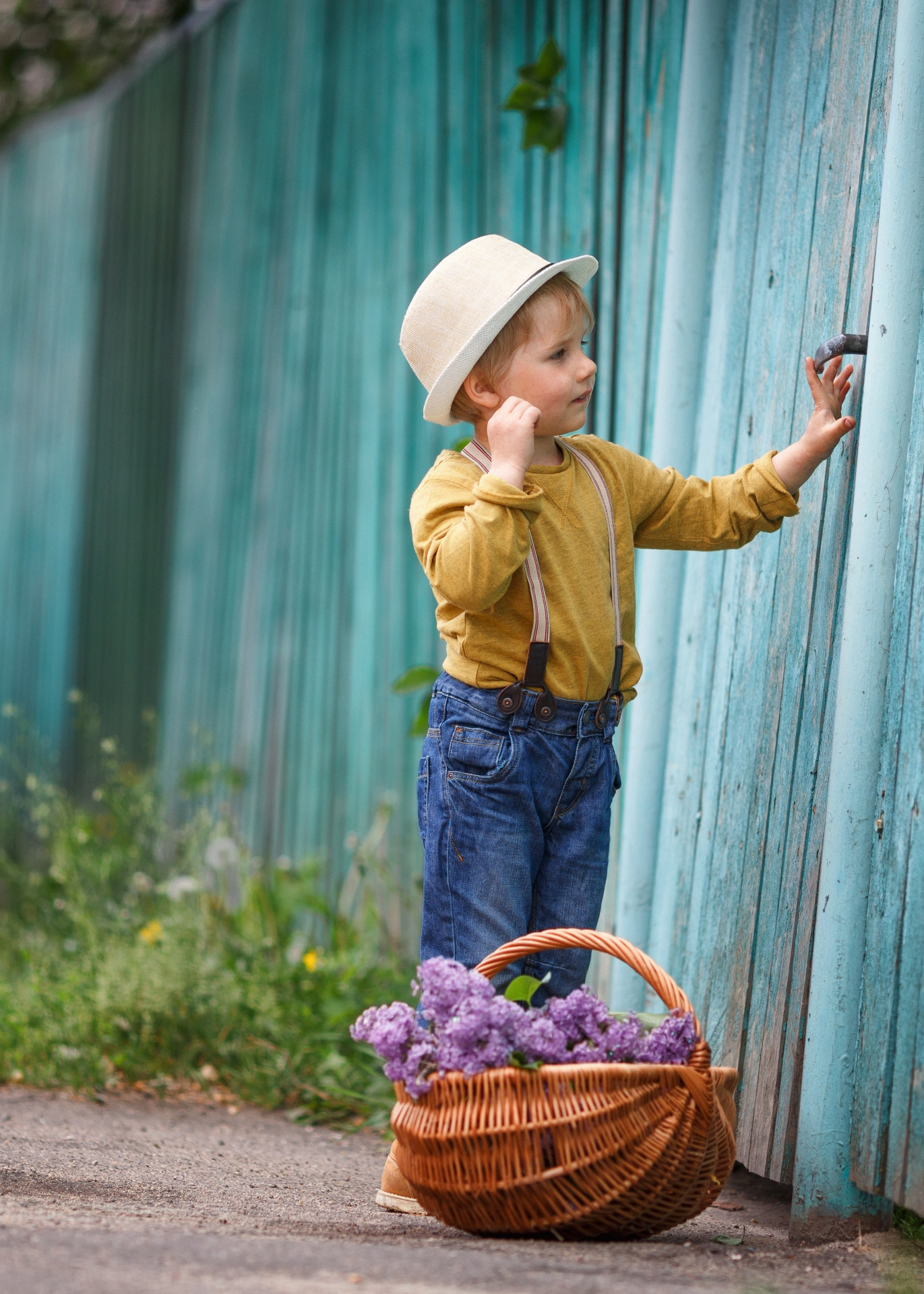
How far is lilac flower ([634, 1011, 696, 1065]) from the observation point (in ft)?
6.58

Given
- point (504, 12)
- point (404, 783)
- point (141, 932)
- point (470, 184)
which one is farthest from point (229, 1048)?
point (504, 12)

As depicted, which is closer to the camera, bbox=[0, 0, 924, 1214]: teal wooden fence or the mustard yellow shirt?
the mustard yellow shirt

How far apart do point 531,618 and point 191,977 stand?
1.96 meters

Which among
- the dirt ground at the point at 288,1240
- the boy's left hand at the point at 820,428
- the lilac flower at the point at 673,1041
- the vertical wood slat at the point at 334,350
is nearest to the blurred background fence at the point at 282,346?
the vertical wood slat at the point at 334,350

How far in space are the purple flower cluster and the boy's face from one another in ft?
3.03

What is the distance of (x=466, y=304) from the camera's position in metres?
2.38

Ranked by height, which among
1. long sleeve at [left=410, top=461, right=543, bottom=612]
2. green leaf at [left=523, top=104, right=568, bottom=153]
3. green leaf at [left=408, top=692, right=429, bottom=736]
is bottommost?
green leaf at [left=408, top=692, right=429, bottom=736]

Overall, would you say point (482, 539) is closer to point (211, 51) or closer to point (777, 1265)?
point (777, 1265)

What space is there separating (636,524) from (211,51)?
482 cm

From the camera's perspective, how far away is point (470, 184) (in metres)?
4.21

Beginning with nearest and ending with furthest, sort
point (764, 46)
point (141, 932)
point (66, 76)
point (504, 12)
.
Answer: point (764, 46), point (504, 12), point (141, 932), point (66, 76)

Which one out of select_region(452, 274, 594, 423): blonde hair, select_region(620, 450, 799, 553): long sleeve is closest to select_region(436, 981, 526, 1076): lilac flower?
select_region(620, 450, 799, 553): long sleeve

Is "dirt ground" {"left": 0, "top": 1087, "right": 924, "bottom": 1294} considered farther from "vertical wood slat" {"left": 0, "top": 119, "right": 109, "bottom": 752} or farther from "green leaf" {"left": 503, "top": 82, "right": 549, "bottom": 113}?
"vertical wood slat" {"left": 0, "top": 119, "right": 109, "bottom": 752}

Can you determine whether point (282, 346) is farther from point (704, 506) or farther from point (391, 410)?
point (704, 506)
